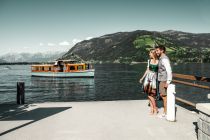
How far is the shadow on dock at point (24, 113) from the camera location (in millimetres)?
7929

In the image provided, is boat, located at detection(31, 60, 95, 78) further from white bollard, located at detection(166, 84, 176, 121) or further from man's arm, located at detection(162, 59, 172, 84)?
white bollard, located at detection(166, 84, 176, 121)

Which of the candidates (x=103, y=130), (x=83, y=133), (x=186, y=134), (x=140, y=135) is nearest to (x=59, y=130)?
(x=83, y=133)

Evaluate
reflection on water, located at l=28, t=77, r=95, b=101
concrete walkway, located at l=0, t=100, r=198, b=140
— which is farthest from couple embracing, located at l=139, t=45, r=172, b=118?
reflection on water, located at l=28, t=77, r=95, b=101

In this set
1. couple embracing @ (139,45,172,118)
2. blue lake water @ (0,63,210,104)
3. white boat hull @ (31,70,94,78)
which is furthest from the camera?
white boat hull @ (31,70,94,78)

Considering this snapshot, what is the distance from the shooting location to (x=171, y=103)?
25.1 ft

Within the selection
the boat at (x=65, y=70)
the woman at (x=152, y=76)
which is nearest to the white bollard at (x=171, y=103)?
the woman at (x=152, y=76)

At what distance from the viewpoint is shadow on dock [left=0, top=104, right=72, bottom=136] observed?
26.0ft

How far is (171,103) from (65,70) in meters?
70.9

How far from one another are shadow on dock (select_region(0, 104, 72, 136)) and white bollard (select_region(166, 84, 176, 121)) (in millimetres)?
3730

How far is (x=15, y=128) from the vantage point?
682 cm

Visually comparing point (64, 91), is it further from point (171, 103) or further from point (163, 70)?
point (171, 103)

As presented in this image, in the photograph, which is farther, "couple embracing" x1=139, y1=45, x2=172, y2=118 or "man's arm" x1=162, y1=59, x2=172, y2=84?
"couple embracing" x1=139, y1=45, x2=172, y2=118

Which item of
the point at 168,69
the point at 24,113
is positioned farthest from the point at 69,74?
the point at 168,69

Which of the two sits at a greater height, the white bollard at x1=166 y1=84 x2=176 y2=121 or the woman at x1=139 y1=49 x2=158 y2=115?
the woman at x1=139 y1=49 x2=158 y2=115
